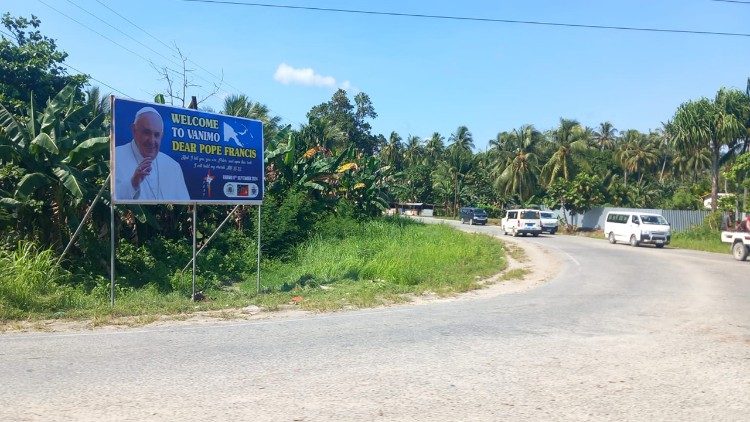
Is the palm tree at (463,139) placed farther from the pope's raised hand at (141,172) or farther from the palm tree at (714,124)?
the pope's raised hand at (141,172)

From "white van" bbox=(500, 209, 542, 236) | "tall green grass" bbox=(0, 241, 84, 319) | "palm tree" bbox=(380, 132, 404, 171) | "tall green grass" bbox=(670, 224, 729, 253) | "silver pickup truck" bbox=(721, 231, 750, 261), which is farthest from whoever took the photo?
"palm tree" bbox=(380, 132, 404, 171)

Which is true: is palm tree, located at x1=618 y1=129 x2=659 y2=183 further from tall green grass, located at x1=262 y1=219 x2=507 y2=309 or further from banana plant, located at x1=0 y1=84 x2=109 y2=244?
banana plant, located at x1=0 y1=84 x2=109 y2=244

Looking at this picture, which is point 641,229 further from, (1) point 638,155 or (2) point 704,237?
(1) point 638,155

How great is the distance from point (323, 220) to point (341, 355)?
18.6 m

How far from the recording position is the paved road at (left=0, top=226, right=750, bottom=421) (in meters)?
5.61

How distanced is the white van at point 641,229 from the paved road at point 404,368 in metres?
21.7

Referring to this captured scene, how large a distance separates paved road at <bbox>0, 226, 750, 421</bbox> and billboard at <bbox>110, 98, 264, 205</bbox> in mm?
3981

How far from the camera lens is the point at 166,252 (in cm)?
1864

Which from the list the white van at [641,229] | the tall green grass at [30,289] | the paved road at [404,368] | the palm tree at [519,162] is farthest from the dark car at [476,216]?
the tall green grass at [30,289]

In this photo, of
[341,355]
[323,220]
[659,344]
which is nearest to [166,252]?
[323,220]

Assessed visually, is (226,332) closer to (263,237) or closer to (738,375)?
(738,375)

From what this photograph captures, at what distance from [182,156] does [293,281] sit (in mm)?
4308

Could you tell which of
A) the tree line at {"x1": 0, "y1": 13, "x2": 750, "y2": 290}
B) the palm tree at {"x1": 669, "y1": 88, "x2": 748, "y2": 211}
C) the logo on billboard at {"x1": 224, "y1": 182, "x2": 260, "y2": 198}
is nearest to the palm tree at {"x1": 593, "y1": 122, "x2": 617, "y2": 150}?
the tree line at {"x1": 0, "y1": 13, "x2": 750, "y2": 290}

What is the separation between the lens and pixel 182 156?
13266 millimetres
